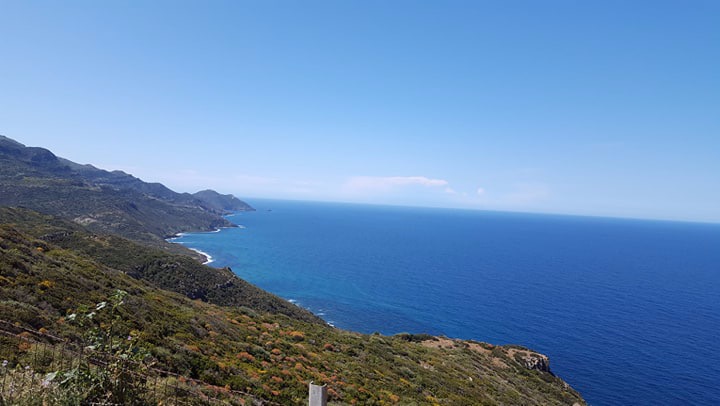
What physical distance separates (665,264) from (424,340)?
7180 inches

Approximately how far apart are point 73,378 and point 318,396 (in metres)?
4.53

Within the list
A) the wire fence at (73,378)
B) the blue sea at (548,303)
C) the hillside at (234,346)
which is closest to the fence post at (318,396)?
the hillside at (234,346)

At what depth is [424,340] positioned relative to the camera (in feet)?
170

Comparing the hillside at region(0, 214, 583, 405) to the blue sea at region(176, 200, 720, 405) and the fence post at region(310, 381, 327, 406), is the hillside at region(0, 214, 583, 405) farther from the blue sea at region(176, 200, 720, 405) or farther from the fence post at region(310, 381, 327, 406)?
the blue sea at region(176, 200, 720, 405)

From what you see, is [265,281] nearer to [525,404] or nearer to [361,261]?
[361,261]

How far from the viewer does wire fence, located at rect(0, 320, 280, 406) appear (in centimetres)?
650

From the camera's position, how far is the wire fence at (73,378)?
21.3ft

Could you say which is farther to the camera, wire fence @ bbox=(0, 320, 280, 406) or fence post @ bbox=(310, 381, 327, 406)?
wire fence @ bbox=(0, 320, 280, 406)

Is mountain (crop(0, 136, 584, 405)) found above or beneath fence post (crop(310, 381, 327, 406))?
beneath

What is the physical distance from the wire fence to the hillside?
416 millimetres

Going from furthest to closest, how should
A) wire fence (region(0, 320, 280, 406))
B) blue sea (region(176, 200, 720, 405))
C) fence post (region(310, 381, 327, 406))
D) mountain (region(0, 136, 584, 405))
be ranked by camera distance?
blue sea (region(176, 200, 720, 405)), mountain (region(0, 136, 584, 405)), wire fence (region(0, 320, 280, 406)), fence post (region(310, 381, 327, 406))

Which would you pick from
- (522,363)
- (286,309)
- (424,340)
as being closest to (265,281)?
(286,309)

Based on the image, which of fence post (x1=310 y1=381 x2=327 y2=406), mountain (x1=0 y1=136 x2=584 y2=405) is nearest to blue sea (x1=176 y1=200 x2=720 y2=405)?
mountain (x1=0 y1=136 x2=584 y2=405)

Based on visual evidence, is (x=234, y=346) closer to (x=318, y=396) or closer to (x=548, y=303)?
(x=318, y=396)
